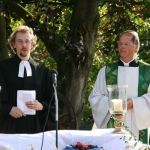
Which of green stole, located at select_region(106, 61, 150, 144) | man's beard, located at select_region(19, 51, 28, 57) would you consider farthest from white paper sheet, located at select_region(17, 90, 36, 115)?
green stole, located at select_region(106, 61, 150, 144)

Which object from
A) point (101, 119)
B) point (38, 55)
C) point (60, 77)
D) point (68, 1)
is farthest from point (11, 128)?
point (38, 55)

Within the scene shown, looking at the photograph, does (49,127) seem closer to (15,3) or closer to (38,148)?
(38,148)

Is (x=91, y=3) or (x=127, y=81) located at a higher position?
(x=91, y=3)

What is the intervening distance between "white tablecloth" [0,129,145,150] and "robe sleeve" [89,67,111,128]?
2.03 meters

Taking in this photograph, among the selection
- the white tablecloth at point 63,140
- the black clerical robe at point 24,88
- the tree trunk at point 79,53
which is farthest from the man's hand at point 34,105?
the tree trunk at point 79,53

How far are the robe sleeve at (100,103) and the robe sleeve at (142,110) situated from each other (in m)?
0.34

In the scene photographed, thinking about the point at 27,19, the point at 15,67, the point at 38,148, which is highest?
the point at 27,19

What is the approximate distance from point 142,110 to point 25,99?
1.63m

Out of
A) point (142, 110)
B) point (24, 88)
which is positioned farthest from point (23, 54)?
point (142, 110)

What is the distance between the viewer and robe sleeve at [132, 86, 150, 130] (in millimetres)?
7991

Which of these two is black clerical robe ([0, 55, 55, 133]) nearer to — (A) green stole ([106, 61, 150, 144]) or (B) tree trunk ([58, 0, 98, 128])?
(A) green stole ([106, 61, 150, 144])

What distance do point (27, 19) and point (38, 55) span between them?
19.5 feet

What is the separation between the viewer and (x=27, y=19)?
12070 mm

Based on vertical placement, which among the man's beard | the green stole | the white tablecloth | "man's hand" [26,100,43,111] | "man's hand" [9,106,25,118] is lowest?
the white tablecloth
